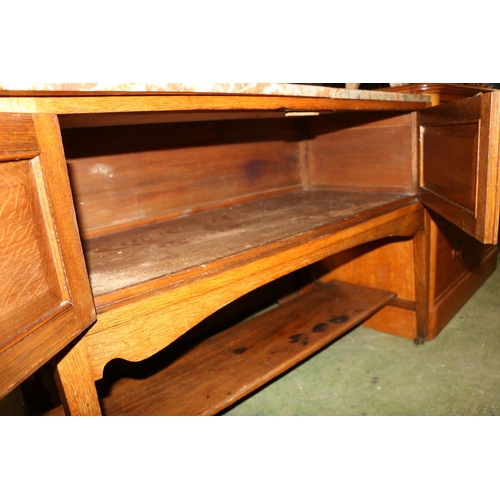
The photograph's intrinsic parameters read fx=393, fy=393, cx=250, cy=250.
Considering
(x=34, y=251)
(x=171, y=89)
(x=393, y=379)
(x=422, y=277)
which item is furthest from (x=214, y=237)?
(x=422, y=277)

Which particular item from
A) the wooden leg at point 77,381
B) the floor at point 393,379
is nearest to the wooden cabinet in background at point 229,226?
the wooden leg at point 77,381

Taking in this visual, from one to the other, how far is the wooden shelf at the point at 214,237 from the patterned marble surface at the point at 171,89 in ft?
1.32

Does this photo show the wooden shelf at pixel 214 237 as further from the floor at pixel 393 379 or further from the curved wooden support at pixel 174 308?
the floor at pixel 393 379

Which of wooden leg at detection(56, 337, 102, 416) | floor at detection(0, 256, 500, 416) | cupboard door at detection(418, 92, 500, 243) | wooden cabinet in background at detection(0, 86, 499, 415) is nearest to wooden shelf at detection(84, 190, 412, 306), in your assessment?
wooden cabinet in background at detection(0, 86, 499, 415)

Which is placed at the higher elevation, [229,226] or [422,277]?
[229,226]

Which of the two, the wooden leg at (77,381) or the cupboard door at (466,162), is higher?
the cupboard door at (466,162)

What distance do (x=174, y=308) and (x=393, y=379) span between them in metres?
1.17

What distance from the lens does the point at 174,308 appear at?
0.92 m

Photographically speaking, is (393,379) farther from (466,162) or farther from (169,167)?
(169,167)

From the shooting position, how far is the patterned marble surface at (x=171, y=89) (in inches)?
25.7

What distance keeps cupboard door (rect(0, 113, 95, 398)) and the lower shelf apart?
627 millimetres

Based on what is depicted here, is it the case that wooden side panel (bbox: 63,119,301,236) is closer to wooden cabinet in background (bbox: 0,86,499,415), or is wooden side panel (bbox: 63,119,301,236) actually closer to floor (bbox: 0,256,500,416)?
wooden cabinet in background (bbox: 0,86,499,415)

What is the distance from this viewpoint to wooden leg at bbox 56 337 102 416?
79 centimetres

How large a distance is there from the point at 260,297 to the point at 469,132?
1.49m
